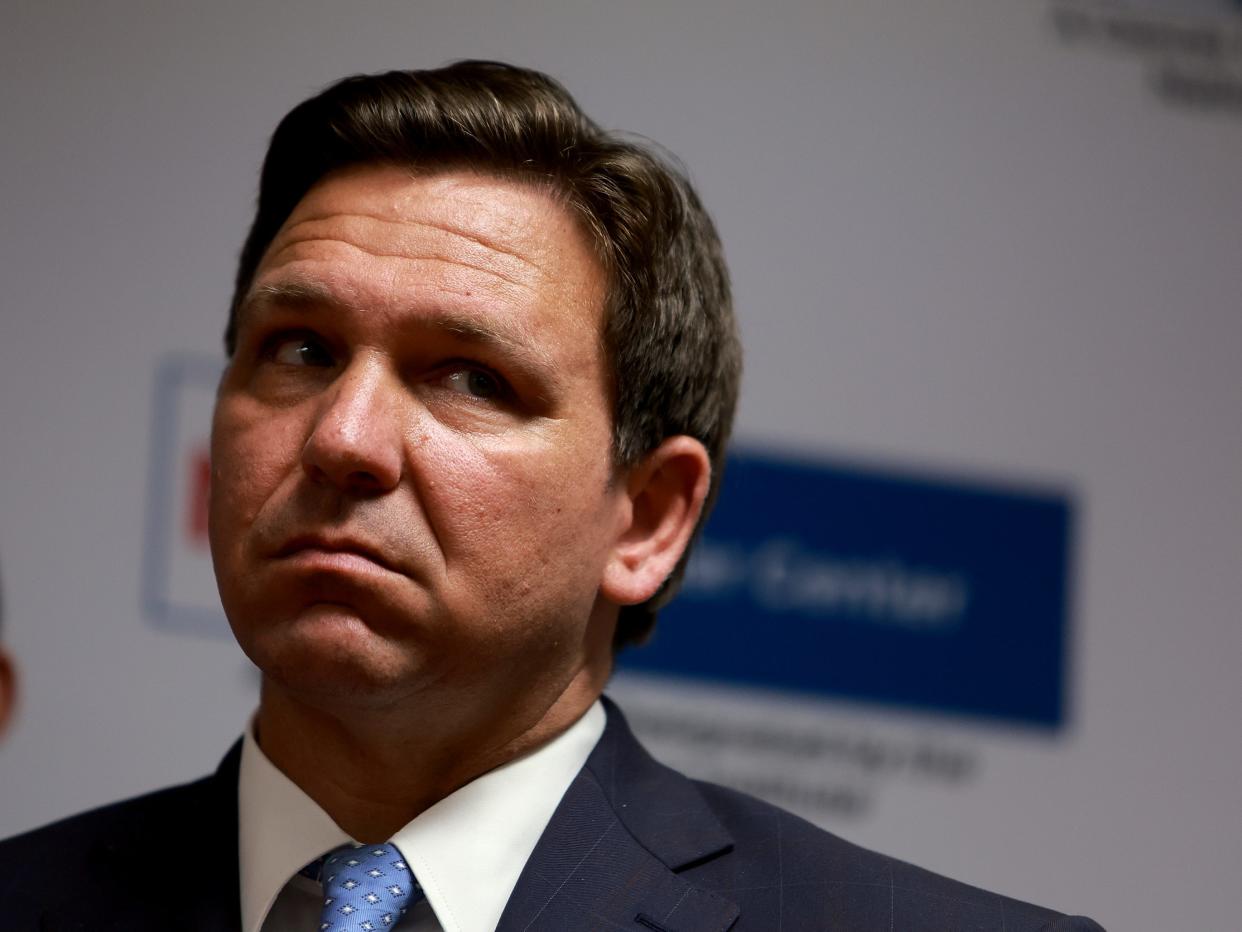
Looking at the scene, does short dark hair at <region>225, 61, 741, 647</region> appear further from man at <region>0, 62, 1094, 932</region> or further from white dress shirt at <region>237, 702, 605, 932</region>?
white dress shirt at <region>237, 702, 605, 932</region>

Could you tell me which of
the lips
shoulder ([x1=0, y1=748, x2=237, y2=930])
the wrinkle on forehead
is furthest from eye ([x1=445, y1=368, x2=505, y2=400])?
shoulder ([x1=0, y1=748, x2=237, y2=930])

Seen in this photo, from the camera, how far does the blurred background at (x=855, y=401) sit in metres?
3.17

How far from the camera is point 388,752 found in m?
2.19

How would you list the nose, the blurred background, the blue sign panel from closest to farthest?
the nose → the blurred background → the blue sign panel

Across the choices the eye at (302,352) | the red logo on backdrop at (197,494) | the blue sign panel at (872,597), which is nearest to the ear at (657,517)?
the eye at (302,352)

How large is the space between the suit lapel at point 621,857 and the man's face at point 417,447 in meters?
0.17

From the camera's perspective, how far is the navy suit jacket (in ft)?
6.98

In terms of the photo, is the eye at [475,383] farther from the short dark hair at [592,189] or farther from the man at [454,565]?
the short dark hair at [592,189]

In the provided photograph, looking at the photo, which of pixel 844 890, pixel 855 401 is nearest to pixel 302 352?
pixel 844 890

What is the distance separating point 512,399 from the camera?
2.18 m

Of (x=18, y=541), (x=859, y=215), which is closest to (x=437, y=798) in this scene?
(x=18, y=541)

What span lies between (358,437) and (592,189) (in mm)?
593

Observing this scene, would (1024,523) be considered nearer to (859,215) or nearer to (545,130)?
(859,215)

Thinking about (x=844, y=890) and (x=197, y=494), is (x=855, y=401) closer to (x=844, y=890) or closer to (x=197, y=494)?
(x=197, y=494)
